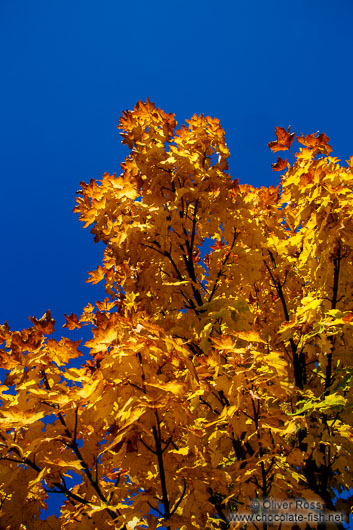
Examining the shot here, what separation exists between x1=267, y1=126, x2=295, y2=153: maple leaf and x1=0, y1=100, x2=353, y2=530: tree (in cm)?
2

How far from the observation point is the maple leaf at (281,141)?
13.0 feet

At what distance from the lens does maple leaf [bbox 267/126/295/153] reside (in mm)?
3965

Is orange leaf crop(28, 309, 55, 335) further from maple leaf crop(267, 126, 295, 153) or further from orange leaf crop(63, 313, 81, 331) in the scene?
maple leaf crop(267, 126, 295, 153)

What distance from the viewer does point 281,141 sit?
4008 mm

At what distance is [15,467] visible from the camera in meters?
2.61

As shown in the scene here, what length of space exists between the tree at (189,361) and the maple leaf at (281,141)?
2 cm

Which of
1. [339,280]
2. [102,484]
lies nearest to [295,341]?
[339,280]

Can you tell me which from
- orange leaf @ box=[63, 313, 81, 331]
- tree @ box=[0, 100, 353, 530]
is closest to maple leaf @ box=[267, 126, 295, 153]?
tree @ box=[0, 100, 353, 530]

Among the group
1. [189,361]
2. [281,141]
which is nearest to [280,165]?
[281,141]

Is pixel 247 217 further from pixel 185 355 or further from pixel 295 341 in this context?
pixel 185 355

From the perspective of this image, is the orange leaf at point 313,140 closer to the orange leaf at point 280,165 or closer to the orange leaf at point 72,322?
the orange leaf at point 280,165

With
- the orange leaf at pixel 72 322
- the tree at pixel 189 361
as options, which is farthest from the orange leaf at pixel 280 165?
the orange leaf at pixel 72 322

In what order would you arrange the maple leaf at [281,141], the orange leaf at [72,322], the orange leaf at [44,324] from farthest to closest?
the maple leaf at [281,141] < the orange leaf at [72,322] < the orange leaf at [44,324]

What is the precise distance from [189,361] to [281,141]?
9.52 feet
